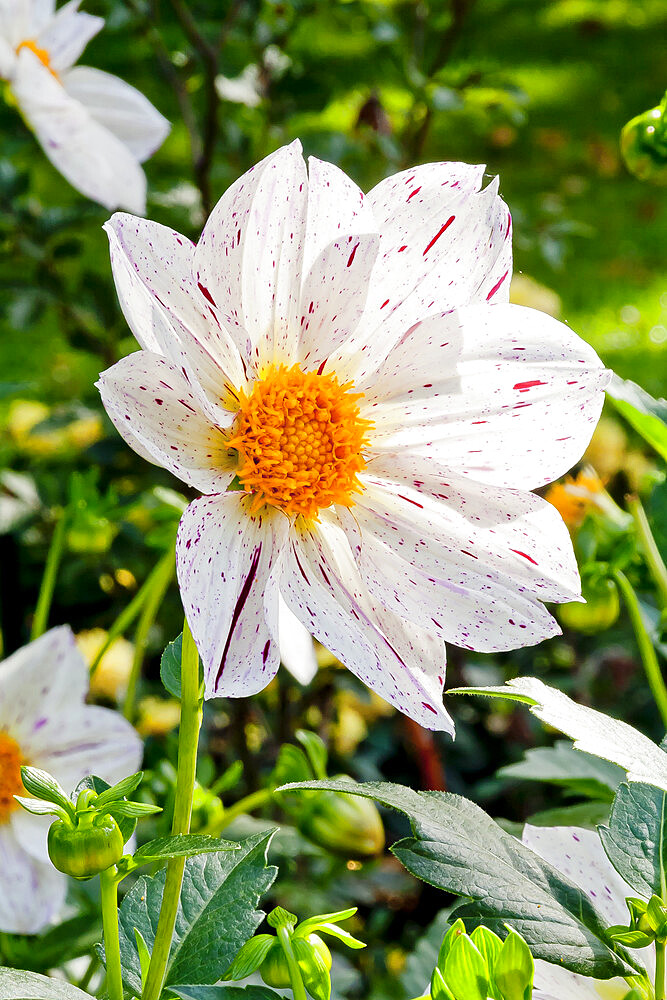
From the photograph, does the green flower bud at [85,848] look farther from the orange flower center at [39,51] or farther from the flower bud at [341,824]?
the orange flower center at [39,51]

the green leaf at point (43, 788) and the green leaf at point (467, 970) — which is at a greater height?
the green leaf at point (467, 970)

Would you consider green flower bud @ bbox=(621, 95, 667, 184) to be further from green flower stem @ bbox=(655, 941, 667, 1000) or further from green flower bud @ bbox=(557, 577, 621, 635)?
green flower stem @ bbox=(655, 941, 667, 1000)

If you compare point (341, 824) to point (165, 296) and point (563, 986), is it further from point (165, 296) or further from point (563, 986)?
point (165, 296)

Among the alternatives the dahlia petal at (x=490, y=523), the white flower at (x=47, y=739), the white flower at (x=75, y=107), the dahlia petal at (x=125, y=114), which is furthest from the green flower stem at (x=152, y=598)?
the dahlia petal at (x=125, y=114)

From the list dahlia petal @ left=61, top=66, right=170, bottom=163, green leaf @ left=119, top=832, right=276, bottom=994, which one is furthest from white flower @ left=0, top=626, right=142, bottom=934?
dahlia petal @ left=61, top=66, right=170, bottom=163

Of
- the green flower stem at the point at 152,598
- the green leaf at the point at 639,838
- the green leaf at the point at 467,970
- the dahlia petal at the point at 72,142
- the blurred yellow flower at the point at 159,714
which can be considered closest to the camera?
the green leaf at the point at 467,970

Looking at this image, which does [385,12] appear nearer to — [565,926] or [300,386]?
[300,386]

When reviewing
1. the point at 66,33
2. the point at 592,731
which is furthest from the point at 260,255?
the point at 66,33
